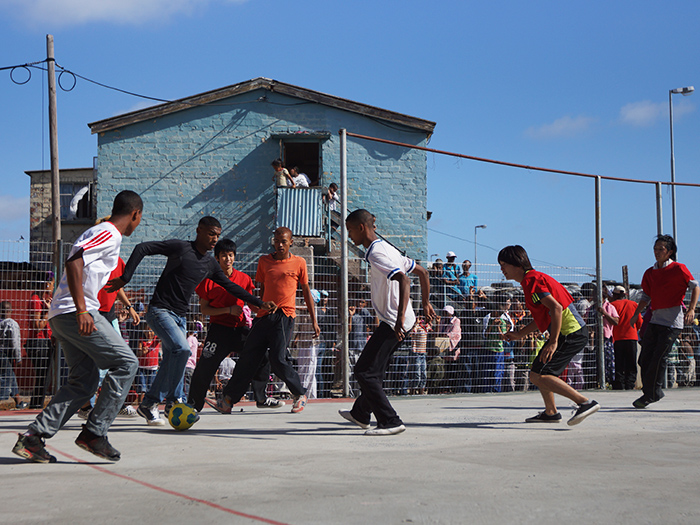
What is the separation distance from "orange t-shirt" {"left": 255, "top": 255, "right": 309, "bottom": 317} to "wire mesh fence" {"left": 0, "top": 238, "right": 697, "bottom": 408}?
2.07 metres

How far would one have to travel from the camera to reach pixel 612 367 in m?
12.6

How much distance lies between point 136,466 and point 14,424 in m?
3.43

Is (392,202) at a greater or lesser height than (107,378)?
greater

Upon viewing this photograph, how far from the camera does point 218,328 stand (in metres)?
7.67

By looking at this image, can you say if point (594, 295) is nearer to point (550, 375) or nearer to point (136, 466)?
point (550, 375)

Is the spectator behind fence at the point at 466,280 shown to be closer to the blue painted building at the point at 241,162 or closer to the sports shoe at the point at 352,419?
the sports shoe at the point at 352,419

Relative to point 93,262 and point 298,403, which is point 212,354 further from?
point 93,262

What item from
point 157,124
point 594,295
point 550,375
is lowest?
point 550,375

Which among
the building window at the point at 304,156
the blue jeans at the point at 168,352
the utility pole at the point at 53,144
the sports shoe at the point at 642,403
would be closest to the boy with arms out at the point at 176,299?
the blue jeans at the point at 168,352

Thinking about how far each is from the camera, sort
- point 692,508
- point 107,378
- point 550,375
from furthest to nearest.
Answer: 1. point 550,375
2. point 107,378
3. point 692,508

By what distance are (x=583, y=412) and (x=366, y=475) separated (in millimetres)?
3060

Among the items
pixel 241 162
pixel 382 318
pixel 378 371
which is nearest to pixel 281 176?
pixel 241 162

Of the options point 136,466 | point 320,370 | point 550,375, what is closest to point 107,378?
point 136,466

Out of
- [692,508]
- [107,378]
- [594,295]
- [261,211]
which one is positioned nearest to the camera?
[692,508]
